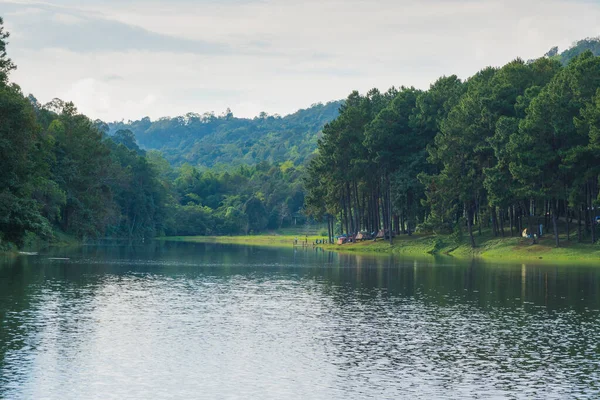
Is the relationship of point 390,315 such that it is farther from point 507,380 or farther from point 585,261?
point 585,261

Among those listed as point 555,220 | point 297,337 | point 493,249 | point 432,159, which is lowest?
point 297,337

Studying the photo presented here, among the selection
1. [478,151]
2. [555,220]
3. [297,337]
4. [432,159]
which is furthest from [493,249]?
[297,337]

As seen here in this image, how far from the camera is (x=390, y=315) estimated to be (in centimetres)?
5416

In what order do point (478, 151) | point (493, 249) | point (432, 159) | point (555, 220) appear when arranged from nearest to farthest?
point (555, 220), point (493, 249), point (478, 151), point (432, 159)

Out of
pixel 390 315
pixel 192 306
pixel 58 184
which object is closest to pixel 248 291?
pixel 192 306

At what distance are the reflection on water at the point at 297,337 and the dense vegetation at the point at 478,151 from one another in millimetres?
29038

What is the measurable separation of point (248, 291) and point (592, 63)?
6328 cm

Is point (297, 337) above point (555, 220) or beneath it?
beneath

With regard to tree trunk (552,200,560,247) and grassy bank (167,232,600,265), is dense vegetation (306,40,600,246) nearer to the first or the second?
tree trunk (552,200,560,247)

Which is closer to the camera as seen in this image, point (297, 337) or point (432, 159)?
point (297, 337)

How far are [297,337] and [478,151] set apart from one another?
266 feet

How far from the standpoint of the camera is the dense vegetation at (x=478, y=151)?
105750 mm

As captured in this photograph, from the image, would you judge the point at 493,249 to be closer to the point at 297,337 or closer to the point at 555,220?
the point at 555,220

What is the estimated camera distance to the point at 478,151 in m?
121
